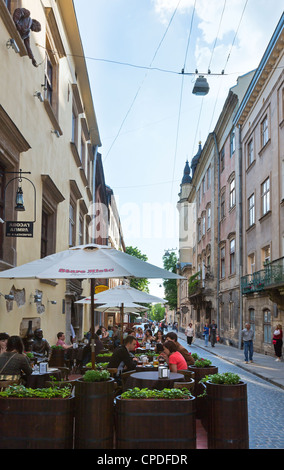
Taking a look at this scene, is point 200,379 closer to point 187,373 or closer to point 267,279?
point 187,373

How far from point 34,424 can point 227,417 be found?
6.80 ft

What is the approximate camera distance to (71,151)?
1942 cm

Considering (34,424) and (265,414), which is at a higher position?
(34,424)

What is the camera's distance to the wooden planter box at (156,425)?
4875 millimetres

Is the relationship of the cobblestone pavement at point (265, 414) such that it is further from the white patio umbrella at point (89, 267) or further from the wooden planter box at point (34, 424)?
the wooden planter box at point (34, 424)

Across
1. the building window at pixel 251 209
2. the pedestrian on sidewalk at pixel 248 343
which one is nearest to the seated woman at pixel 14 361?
the pedestrian on sidewalk at pixel 248 343

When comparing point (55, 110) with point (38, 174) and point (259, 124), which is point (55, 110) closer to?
point (38, 174)

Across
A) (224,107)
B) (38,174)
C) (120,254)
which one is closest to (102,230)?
(224,107)

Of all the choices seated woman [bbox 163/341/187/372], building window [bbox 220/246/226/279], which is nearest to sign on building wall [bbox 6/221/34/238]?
seated woman [bbox 163/341/187/372]

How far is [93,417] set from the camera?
516cm

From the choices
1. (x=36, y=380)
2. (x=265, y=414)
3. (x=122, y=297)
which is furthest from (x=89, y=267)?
(x=122, y=297)

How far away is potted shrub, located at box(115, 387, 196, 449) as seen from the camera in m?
4.88

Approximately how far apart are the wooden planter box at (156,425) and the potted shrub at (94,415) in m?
0.25

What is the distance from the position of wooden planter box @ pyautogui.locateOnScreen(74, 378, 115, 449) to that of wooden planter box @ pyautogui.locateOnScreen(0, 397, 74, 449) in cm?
21
